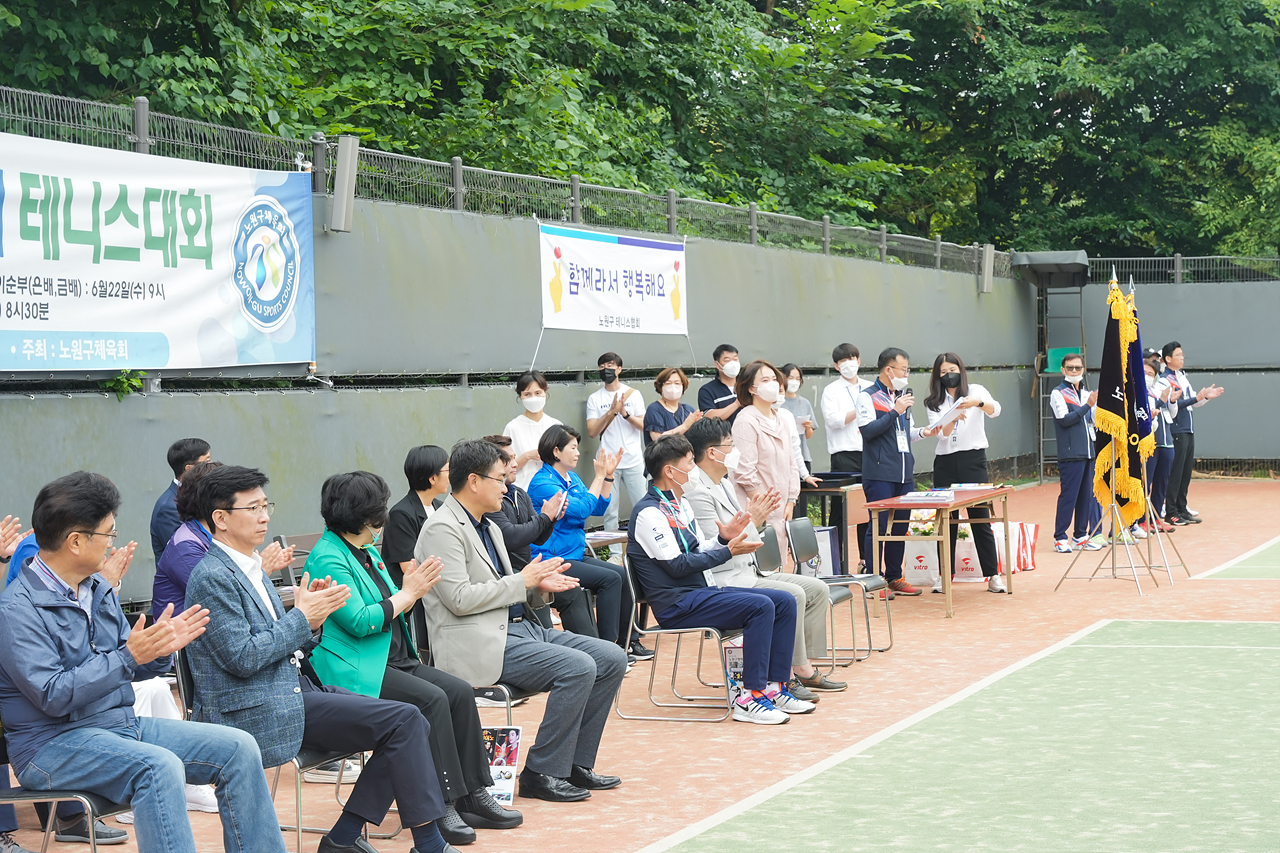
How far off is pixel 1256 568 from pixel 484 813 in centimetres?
921

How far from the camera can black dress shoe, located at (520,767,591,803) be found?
609 cm

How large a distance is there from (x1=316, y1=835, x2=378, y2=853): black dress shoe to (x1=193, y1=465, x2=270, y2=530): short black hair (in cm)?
124

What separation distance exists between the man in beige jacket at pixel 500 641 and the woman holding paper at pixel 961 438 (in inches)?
241

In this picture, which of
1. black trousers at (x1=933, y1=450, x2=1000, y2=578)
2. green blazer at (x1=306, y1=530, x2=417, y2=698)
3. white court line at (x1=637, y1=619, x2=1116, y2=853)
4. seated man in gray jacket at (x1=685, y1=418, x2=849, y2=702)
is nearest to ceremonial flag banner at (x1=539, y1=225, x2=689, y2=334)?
black trousers at (x1=933, y1=450, x2=1000, y2=578)

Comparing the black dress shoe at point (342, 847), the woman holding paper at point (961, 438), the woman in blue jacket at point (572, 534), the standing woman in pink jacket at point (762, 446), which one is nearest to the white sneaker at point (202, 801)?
the black dress shoe at point (342, 847)

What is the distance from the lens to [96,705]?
14.8 feet

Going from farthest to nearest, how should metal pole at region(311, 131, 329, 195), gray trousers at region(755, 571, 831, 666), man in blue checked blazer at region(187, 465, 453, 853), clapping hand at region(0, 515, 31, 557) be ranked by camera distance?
metal pole at region(311, 131, 329, 195), gray trousers at region(755, 571, 831, 666), clapping hand at region(0, 515, 31, 557), man in blue checked blazer at region(187, 465, 453, 853)

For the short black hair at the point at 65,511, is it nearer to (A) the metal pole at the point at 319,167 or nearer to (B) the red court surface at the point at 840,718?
(B) the red court surface at the point at 840,718

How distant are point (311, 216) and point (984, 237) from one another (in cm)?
2117

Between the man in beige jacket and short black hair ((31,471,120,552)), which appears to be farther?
the man in beige jacket

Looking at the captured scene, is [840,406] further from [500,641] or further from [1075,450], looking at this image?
[500,641]

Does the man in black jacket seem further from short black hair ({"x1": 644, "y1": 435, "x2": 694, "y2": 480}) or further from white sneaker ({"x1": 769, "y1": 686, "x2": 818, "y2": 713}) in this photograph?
white sneaker ({"x1": 769, "y1": 686, "x2": 818, "y2": 713})

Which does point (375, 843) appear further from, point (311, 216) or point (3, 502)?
point (311, 216)

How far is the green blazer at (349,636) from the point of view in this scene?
5.38 m
